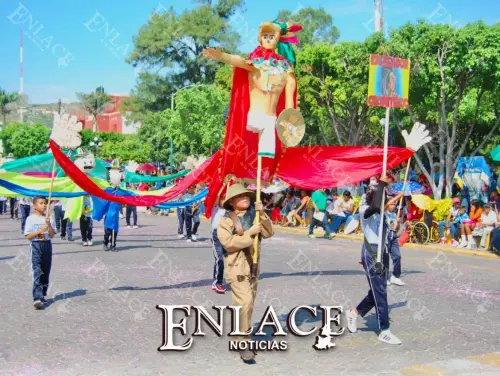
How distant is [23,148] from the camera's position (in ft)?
234

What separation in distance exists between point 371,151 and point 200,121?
99.2ft

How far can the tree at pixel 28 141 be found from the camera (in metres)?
71.1

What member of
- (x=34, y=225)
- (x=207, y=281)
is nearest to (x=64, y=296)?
(x=34, y=225)

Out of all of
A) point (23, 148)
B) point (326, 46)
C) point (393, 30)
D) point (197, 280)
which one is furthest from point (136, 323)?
point (23, 148)

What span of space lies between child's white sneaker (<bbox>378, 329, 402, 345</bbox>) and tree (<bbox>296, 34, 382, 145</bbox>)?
16.1m

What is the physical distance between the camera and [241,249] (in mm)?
6473

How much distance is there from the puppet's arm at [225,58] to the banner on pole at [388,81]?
1350 mm

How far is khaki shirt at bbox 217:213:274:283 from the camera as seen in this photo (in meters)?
6.40

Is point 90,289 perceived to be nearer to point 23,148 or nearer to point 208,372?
point 208,372

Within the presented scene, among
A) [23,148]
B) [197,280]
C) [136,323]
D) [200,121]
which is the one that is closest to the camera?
[136,323]

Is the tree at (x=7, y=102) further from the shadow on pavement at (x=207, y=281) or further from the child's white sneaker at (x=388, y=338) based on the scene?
the child's white sneaker at (x=388, y=338)

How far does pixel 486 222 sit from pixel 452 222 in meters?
1.08

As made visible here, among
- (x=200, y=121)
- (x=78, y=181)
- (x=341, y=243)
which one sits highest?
(x=200, y=121)

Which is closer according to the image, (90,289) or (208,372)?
(208,372)
